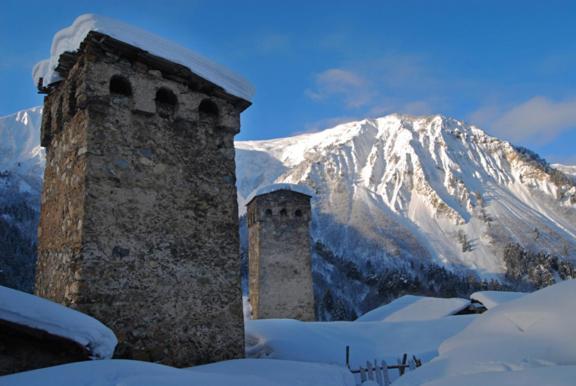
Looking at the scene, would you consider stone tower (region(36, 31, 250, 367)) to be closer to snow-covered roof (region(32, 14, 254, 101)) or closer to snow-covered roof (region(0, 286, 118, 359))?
snow-covered roof (region(32, 14, 254, 101))

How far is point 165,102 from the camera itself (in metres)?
6.62

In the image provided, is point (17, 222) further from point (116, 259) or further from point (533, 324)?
point (533, 324)

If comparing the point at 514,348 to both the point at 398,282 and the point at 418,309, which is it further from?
the point at 398,282

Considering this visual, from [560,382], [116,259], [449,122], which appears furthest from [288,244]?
[449,122]

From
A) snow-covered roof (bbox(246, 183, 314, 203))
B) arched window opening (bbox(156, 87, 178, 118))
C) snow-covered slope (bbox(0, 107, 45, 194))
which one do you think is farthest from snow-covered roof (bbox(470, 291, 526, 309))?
snow-covered slope (bbox(0, 107, 45, 194))

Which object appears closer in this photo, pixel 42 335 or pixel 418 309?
pixel 42 335

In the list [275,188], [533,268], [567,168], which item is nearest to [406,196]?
[533,268]

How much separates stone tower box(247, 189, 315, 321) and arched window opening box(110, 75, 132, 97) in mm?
9529

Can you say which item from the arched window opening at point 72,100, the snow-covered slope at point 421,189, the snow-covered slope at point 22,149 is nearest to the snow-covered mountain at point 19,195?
the snow-covered slope at point 22,149

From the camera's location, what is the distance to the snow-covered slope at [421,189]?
71625mm

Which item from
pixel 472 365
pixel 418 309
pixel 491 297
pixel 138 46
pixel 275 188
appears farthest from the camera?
pixel 275 188

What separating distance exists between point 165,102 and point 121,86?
0.62 metres

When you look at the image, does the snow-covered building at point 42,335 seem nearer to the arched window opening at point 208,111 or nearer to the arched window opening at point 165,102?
the arched window opening at point 165,102

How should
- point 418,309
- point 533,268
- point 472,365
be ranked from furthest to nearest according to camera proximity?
1. point 533,268
2. point 418,309
3. point 472,365
